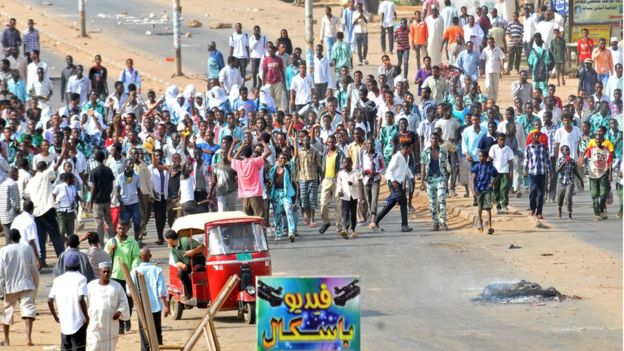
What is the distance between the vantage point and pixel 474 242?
83.7ft

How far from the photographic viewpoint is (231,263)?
790 inches

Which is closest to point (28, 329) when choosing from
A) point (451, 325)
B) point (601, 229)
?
point (451, 325)

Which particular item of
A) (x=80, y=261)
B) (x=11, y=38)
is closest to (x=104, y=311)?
(x=80, y=261)

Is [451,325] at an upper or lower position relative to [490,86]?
lower

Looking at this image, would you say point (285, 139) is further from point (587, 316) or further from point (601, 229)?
point (587, 316)

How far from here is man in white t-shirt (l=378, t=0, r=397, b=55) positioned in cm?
4084

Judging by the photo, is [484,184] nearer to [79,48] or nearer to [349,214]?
[349,214]

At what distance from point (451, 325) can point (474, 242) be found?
5.98 m

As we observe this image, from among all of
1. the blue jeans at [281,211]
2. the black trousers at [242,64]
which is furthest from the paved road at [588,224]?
the black trousers at [242,64]

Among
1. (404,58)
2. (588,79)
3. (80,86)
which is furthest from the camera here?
(404,58)

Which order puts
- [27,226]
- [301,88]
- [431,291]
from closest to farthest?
[27,226] < [431,291] < [301,88]

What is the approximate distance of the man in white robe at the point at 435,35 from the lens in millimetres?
37938

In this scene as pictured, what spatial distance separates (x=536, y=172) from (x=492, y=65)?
8949 mm

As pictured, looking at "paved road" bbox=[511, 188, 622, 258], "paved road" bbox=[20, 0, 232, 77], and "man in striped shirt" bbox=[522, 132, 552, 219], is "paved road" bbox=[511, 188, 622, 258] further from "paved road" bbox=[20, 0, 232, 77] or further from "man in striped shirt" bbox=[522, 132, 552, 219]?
"paved road" bbox=[20, 0, 232, 77]
